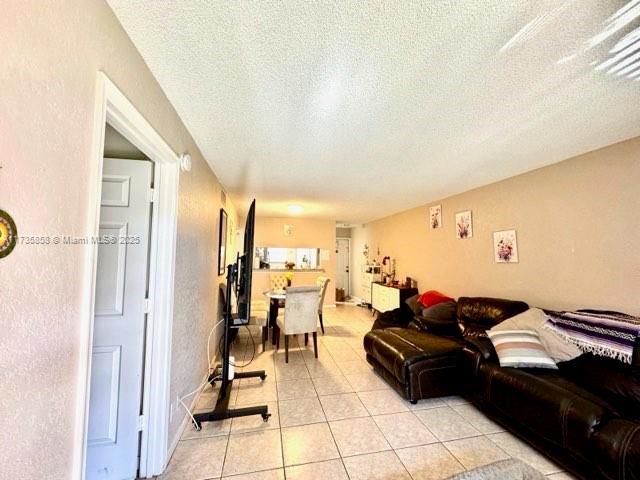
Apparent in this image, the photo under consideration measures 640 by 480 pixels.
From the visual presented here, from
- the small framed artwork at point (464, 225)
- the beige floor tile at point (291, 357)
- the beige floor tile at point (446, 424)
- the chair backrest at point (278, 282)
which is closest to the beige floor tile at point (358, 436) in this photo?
the beige floor tile at point (446, 424)

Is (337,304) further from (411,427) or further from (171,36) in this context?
(171,36)

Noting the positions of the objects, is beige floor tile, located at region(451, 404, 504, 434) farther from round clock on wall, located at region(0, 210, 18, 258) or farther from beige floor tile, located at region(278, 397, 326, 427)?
round clock on wall, located at region(0, 210, 18, 258)

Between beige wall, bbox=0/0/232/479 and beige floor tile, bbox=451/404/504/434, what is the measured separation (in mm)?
2623

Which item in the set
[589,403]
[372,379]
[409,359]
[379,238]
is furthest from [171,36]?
[379,238]

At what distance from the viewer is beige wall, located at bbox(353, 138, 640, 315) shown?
224 cm

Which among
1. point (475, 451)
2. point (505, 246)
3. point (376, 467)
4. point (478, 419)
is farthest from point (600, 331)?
point (376, 467)

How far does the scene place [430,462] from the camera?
1.77 m

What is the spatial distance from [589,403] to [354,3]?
2.51 meters

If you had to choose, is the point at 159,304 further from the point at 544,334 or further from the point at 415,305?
the point at 415,305

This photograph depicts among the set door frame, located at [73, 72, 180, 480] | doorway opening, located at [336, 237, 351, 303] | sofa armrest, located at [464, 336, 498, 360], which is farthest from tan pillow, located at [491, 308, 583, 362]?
doorway opening, located at [336, 237, 351, 303]

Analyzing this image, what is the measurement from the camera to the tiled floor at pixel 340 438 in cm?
170

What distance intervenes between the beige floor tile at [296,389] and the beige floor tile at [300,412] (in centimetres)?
7

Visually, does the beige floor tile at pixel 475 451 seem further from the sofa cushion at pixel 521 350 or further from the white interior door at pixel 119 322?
the white interior door at pixel 119 322

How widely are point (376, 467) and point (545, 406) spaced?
1.19 m
